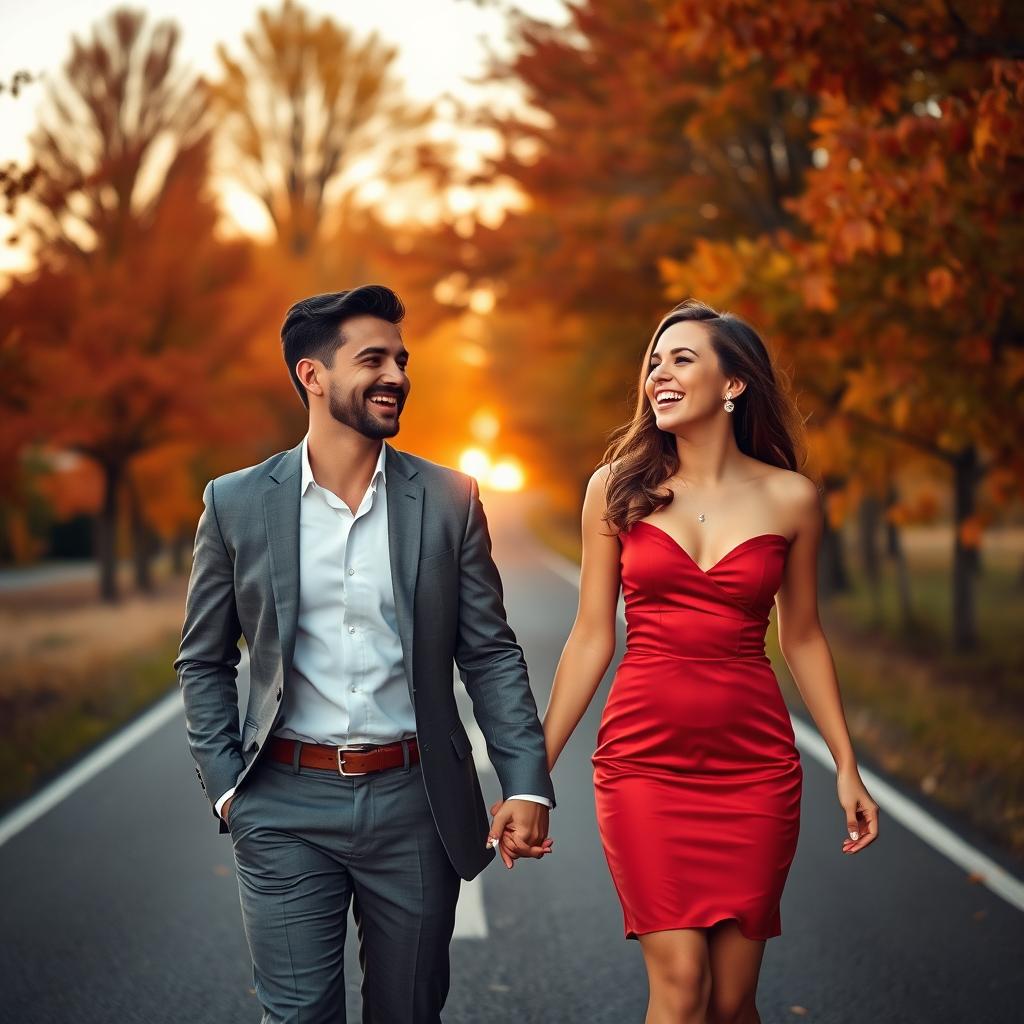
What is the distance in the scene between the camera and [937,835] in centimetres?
662

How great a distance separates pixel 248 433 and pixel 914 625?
10099mm

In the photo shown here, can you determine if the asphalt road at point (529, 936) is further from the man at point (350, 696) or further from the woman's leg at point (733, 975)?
the man at point (350, 696)

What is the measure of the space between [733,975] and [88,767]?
617 centimetres

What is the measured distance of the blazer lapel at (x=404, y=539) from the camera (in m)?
3.20

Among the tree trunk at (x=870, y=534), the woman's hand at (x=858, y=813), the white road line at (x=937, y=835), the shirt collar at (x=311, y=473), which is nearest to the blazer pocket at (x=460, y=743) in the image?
the shirt collar at (x=311, y=473)

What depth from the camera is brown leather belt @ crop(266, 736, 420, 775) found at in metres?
3.18

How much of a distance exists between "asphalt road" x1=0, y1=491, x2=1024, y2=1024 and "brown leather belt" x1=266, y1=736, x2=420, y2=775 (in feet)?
5.26

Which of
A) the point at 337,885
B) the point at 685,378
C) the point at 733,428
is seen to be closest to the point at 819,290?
the point at 733,428

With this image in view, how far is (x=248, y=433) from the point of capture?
2016 cm

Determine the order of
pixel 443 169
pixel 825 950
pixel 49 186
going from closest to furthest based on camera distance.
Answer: pixel 825 950 < pixel 49 186 < pixel 443 169

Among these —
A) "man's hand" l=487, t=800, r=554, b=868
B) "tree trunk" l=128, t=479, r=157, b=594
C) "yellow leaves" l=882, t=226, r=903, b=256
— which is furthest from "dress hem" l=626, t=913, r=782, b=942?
"tree trunk" l=128, t=479, r=157, b=594

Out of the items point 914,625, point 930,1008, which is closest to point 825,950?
point 930,1008

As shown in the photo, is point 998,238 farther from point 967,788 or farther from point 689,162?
point 689,162

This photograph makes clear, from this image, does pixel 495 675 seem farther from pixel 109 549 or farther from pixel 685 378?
pixel 109 549
